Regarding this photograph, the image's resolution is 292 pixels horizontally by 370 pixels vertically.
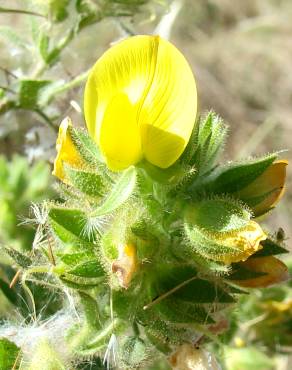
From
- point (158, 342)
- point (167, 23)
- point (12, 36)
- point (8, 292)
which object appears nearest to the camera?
point (158, 342)

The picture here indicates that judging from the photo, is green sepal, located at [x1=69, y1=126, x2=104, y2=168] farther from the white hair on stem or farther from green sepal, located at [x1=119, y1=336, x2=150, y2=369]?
the white hair on stem

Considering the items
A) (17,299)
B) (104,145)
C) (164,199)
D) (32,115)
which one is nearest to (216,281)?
(164,199)

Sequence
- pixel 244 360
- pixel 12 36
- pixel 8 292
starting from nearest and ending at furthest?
pixel 8 292 < pixel 12 36 < pixel 244 360

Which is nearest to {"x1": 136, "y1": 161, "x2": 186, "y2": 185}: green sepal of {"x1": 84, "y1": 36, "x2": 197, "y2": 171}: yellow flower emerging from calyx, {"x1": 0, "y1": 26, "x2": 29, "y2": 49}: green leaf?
{"x1": 84, "y1": 36, "x2": 197, "y2": 171}: yellow flower emerging from calyx

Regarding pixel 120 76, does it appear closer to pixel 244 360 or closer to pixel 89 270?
pixel 89 270

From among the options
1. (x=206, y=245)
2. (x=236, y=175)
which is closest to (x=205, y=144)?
(x=236, y=175)

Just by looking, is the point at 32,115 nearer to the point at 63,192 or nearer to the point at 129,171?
the point at 63,192
